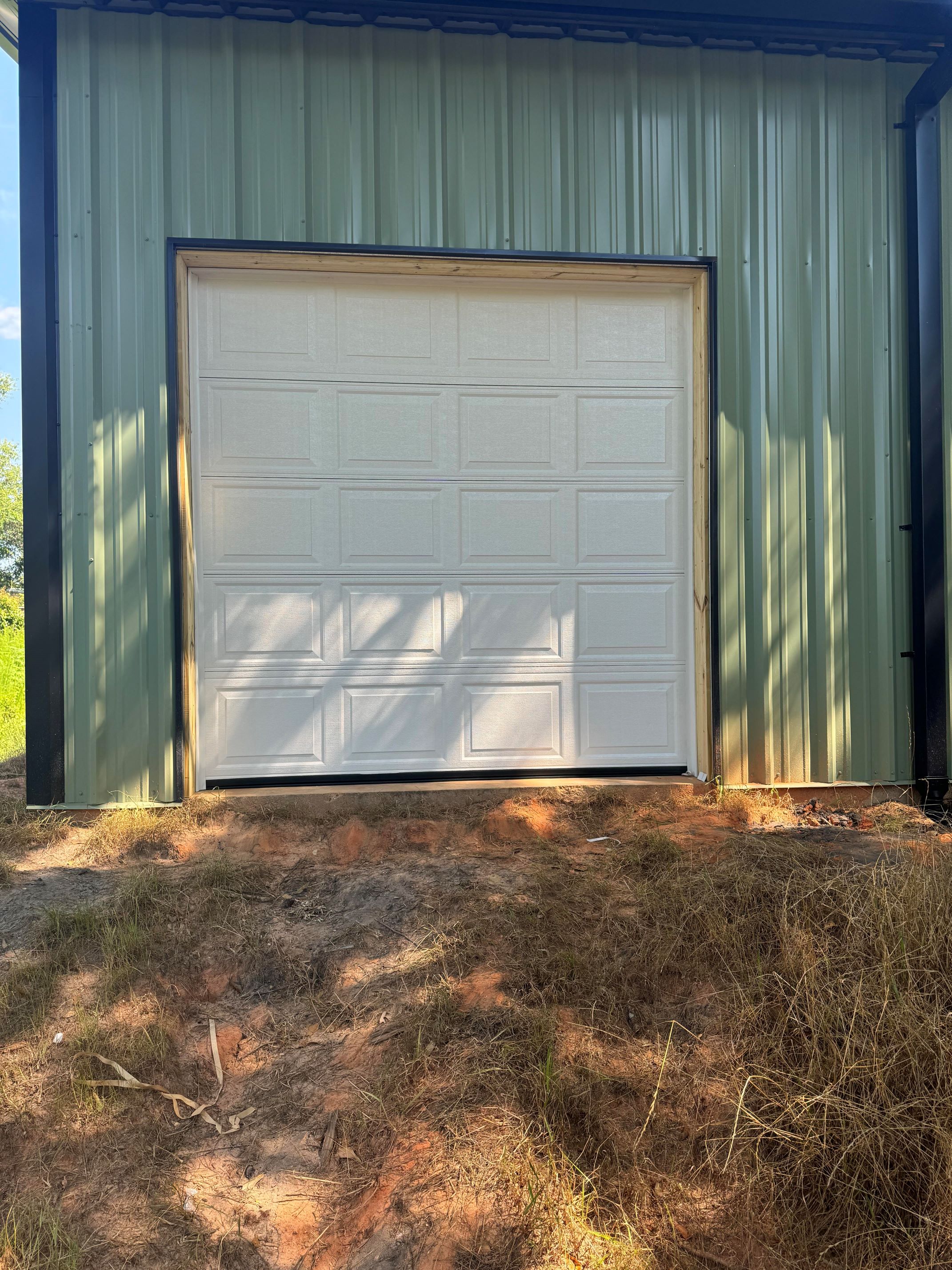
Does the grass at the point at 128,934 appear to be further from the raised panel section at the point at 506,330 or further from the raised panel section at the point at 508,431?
the raised panel section at the point at 506,330

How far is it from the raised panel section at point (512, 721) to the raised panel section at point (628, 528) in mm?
871

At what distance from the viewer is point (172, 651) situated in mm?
4156

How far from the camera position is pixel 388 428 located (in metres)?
4.43

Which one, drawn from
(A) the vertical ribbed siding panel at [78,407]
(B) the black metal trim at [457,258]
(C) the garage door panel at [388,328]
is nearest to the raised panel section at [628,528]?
(B) the black metal trim at [457,258]

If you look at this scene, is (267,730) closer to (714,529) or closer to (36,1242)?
(36,1242)

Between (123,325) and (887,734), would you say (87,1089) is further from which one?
(887,734)

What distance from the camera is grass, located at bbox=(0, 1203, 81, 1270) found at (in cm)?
176

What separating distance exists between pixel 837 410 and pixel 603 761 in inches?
99.8

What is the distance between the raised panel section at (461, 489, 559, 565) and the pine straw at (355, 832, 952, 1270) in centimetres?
218

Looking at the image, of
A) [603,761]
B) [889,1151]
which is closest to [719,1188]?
[889,1151]

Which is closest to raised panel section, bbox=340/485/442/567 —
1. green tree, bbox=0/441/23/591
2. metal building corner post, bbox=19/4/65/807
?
metal building corner post, bbox=19/4/65/807

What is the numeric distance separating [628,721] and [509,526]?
1374 mm

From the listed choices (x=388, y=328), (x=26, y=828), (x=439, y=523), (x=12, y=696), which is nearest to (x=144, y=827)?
(x=26, y=828)

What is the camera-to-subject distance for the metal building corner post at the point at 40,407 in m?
4.05
